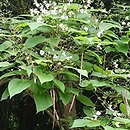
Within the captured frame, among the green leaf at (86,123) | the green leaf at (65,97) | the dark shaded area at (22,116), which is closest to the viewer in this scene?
the green leaf at (86,123)

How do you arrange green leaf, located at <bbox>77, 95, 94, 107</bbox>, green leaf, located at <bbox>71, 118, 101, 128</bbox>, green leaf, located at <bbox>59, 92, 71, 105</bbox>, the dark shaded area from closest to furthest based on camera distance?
green leaf, located at <bbox>71, 118, 101, 128</bbox>, green leaf, located at <bbox>59, 92, 71, 105</bbox>, green leaf, located at <bbox>77, 95, 94, 107</bbox>, the dark shaded area

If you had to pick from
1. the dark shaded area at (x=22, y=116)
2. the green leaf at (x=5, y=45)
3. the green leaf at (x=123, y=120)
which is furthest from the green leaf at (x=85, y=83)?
the dark shaded area at (x=22, y=116)

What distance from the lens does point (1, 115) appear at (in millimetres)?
2582

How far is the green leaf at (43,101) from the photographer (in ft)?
4.75

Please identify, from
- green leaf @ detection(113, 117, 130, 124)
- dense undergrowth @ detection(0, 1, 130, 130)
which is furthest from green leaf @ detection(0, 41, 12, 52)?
green leaf @ detection(113, 117, 130, 124)

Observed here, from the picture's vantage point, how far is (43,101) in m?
1.47

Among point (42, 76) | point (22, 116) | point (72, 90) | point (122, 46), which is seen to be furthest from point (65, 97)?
point (22, 116)

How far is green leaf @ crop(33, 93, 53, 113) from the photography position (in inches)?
57.0

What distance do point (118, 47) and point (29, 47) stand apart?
41 centimetres

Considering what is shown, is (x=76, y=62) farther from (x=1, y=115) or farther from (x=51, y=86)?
(x=1, y=115)

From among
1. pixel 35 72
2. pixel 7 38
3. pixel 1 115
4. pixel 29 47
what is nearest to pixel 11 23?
pixel 7 38

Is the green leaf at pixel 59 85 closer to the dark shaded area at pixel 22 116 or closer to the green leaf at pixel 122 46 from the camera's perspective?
the green leaf at pixel 122 46

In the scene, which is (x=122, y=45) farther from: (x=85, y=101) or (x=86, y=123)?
(x=86, y=123)

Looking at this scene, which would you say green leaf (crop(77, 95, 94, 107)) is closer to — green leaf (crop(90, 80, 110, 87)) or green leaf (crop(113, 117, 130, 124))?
green leaf (crop(90, 80, 110, 87))
